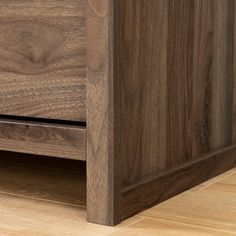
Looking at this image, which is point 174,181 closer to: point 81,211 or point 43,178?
point 81,211

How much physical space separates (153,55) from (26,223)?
0.96 feet

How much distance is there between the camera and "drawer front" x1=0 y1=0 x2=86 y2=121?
83 cm

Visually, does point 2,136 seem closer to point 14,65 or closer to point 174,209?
point 14,65

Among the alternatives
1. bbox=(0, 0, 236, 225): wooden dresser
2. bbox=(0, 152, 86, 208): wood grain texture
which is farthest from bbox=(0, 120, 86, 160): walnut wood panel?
bbox=(0, 152, 86, 208): wood grain texture

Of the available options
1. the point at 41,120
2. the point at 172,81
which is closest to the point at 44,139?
the point at 41,120

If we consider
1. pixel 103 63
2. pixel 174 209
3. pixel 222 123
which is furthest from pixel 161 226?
pixel 222 123

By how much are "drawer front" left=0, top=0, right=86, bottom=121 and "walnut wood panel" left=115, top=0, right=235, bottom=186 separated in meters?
0.06

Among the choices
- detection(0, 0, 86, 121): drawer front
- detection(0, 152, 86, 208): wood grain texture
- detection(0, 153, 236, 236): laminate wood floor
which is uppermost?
detection(0, 0, 86, 121): drawer front

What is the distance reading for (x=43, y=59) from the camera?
34.2 inches

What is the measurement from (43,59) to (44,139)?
0.11 metres

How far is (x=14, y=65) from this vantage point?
0.90 meters

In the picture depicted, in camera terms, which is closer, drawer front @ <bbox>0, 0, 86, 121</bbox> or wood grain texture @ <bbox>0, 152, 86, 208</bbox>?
drawer front @ <bbox>0, 0, 86, 121</bbox>

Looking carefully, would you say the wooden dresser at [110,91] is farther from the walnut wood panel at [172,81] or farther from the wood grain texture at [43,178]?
the wood grain texture at [43,178]

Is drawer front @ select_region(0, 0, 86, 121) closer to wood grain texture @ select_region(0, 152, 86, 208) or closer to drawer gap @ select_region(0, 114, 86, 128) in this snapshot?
drawer gap @ select_region(0, 114, 86, 128)
